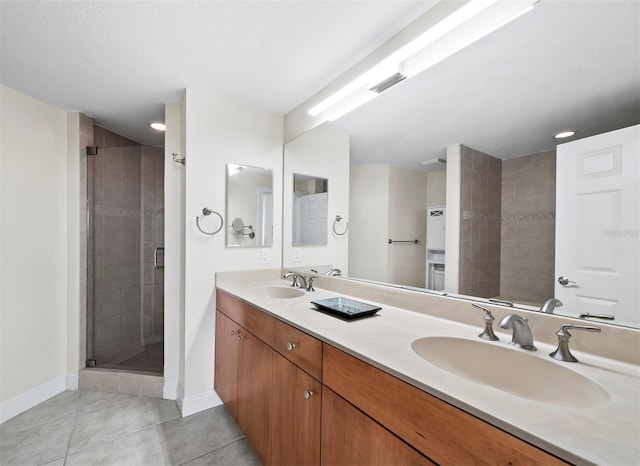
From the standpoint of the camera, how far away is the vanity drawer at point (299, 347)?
1029mm

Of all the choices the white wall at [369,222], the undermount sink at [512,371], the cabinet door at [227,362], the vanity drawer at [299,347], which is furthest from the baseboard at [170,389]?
the undermount sink at [512,371]

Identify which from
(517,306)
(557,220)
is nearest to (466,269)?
(517,306)

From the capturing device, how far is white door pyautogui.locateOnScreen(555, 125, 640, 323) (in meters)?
0.80

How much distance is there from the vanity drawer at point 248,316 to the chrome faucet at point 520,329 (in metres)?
0.94

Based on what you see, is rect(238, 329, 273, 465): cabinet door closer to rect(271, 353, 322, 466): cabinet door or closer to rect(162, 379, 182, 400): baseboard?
rect(271, 353, 322, 466): cabinet door

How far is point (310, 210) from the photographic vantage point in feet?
7.01

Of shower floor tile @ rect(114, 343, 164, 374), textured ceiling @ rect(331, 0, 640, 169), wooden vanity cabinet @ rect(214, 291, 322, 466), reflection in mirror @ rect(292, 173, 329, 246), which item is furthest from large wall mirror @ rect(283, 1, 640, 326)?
shower floor tile @ rect(114, 343, 164, 374)

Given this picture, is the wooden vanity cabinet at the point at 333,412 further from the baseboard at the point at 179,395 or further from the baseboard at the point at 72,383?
the baseboard at the point at 72,383

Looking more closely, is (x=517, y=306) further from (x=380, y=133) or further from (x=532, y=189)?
(x=380, y=133)

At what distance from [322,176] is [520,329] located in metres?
1.49

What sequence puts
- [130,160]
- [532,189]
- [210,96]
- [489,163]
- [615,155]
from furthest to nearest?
1. [130,160]
2. [210,96]
3. [489,163]
4. [532,189]
5. [615,155]

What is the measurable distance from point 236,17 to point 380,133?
93 cm

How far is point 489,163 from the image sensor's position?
44.4 inches

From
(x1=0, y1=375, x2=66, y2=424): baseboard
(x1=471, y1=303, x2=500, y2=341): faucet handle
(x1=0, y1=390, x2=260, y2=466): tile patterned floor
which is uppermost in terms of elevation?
(x1=471, y1=303, x2=500, y2=341): faucet handle
